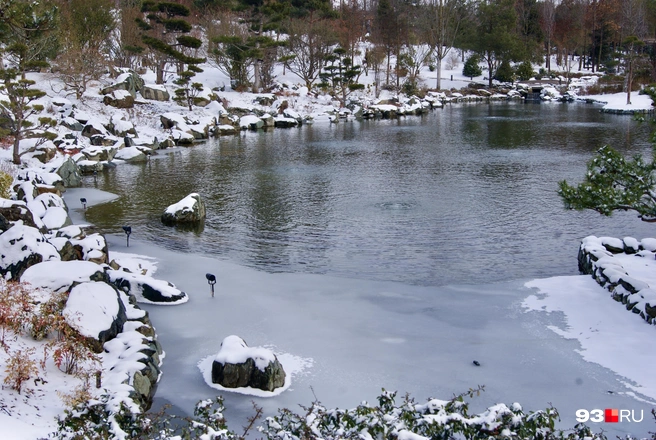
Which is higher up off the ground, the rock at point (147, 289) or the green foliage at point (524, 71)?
the green foliage at point (524, 71)

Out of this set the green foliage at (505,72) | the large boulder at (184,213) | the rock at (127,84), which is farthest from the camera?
the green foliage at (505,72)

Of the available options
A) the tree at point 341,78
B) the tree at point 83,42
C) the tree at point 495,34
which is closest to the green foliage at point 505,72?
the tree at point 495,34

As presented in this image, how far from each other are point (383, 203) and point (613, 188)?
8593 millimetres

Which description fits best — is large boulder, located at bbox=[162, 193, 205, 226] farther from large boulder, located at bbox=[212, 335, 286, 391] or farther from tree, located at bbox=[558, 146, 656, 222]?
tree, located at bbox=[558, 146, 656, 222]

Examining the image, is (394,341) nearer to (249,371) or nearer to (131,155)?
(249,371)

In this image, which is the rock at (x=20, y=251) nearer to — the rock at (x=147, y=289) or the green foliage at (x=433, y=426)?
the rock at (x=147, y=289)

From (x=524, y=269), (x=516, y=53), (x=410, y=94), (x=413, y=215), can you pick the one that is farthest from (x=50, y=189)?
(x=516, y=53)

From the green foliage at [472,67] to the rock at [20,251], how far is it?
2711 inches

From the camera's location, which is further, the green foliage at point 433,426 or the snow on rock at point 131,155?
the snow on rock at point 131,155

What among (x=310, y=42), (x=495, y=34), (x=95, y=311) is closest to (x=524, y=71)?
(x=495, y=34)

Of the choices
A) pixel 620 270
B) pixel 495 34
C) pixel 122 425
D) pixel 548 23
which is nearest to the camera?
pixel 122 425

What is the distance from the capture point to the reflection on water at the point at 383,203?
43.1ft

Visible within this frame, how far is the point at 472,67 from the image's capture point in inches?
2881

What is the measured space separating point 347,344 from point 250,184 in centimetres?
1349
